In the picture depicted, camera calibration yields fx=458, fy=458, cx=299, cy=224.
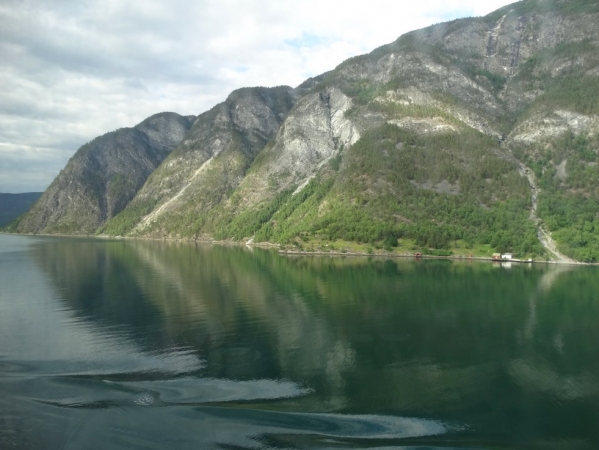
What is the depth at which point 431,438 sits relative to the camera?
2414 cm

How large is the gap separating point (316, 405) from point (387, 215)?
125 m

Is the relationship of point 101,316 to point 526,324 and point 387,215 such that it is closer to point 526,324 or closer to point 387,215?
point 526,324

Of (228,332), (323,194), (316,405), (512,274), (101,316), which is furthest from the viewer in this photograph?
(323,194)

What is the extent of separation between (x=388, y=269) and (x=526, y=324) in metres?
51.8

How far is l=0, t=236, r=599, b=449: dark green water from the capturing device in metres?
24.6

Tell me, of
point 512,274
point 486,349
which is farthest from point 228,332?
point 512,274

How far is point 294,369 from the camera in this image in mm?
33438

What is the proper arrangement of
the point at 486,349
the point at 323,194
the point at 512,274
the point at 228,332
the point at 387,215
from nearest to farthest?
the point at 486,349, the point at 228,332, the point at 512,274, the point at 387,215, the point at 323,194

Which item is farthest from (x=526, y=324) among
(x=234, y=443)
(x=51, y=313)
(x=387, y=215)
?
A: (x=387, y=215)

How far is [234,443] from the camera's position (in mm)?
23359

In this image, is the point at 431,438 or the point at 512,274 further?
the point at 512,274

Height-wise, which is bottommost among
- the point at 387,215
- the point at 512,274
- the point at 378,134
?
the point at 512,274

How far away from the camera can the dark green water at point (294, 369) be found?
24.6 m

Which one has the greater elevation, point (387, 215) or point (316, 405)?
point (387, 215)
